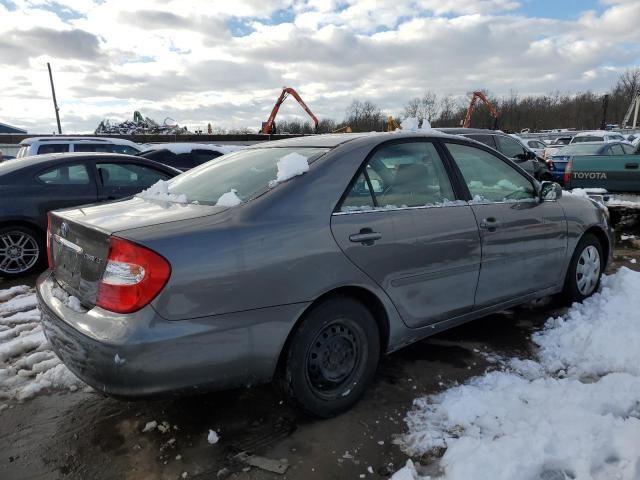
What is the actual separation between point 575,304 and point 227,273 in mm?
3435

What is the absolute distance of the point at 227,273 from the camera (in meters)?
2.33

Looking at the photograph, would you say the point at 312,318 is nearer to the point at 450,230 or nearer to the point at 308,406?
the point at 308,406

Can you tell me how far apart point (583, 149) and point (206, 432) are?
12.9 meters

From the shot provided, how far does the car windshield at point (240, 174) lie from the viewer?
111 inches

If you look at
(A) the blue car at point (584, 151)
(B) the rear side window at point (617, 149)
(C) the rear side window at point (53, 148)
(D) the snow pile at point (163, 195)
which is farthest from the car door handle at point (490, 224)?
(B) the rear side window at point (617, 149)

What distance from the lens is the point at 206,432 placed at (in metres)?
2.71

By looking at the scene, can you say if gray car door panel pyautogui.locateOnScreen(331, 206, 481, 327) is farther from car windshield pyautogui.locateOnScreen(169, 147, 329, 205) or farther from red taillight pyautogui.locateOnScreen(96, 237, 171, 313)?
red taillight pyautogui.locateOnScreen(96, 237, 171, 313)

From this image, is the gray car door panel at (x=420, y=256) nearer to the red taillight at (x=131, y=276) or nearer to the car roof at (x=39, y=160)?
the red taillight at (x=131, y=276)

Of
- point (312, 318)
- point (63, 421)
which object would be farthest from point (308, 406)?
point (63, 421)

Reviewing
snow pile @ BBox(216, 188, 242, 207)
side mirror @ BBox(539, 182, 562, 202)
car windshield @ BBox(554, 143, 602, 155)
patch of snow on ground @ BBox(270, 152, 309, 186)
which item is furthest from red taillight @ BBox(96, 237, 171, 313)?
car windshield @ BBox(554, 143, 602, 155)

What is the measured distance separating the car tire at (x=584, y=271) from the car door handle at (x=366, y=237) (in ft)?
7.86

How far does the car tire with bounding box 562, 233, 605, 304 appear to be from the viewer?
436cm

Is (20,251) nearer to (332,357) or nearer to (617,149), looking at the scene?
(332,357)

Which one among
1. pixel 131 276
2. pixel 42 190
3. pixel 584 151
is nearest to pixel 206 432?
pixel 131 276
